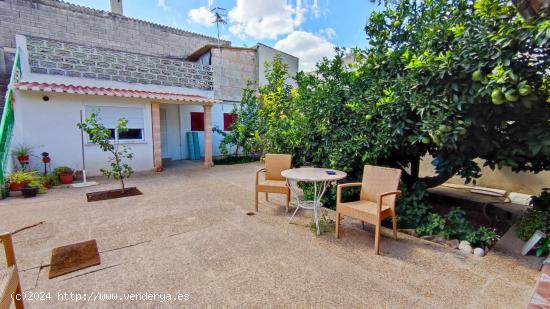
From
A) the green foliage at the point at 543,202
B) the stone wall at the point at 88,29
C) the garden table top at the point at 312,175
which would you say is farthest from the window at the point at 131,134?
the green foliage at the point at 543,202

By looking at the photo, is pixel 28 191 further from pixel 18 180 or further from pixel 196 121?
pixel 196 121

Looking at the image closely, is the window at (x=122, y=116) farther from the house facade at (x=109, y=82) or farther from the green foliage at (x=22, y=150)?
the green foliage at (x=22, y=150)

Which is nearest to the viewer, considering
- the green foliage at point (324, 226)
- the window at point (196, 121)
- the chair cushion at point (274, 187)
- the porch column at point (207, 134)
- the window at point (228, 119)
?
the green foliage at point (324, 226)

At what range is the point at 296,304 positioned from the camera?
231cm

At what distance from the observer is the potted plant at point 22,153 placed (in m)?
6.62

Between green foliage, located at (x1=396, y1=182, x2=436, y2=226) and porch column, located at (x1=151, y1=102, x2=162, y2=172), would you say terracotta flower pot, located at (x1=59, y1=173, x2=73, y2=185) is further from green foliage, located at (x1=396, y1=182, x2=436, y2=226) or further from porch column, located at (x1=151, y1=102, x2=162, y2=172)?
green foliage, located at (x1=396, y1=182, x2=436, y2=226)

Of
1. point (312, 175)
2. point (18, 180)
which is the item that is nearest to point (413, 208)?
point (312, 175)

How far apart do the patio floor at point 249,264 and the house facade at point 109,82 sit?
3.53 metres

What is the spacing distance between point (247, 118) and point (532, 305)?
10097 millimetres

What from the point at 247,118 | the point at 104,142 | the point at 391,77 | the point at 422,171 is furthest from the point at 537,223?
the point at 247,118

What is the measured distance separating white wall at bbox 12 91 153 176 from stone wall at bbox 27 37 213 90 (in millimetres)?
1363

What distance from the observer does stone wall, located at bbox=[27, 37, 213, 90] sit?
25.5ft

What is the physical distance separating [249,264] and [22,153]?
7.68 meters

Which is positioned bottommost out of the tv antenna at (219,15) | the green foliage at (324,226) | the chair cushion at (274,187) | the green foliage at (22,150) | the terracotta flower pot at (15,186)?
the green foliage at (324,226)
